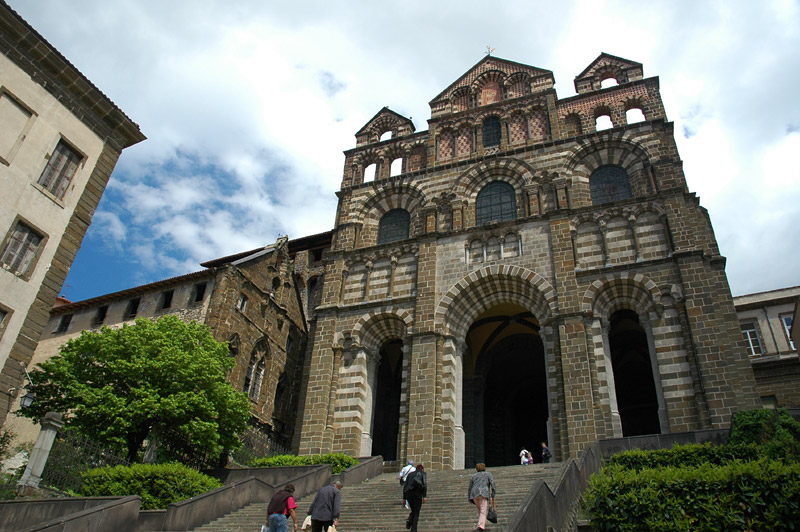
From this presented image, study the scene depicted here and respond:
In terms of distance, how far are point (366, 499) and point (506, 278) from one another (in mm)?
11093

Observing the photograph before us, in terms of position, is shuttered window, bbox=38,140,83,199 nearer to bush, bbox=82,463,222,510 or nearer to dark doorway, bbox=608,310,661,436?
bush, bbox=82,463,222,510

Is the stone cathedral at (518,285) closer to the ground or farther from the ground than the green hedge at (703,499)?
farther from the ground

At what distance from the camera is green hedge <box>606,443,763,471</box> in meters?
13.8

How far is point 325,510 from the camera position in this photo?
10.2 meters

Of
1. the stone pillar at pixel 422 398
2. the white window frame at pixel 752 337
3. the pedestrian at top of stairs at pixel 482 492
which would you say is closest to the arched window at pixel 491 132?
the stone pillar at pixel 422 398

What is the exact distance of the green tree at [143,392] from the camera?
17.8m

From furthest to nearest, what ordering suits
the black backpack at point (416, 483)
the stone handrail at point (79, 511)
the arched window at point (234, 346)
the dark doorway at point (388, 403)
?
the dark doorway at point (388, 403) < the arched window at point (234, 346) < the stone handrail at point (79, 511) < the black backpack at point (416, 483)

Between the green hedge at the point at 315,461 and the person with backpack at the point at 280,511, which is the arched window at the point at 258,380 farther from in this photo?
the person with backpack at the point at 280,511

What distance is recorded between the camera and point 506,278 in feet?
75.8

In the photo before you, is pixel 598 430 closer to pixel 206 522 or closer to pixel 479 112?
pixel 206 522

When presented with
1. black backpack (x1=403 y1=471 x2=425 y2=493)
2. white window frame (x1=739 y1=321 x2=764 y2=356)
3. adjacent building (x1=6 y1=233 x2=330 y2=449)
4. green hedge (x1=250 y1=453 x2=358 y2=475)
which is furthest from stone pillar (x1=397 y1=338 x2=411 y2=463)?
white window frame (x1=739 y1=321 x2=764 y2=356)

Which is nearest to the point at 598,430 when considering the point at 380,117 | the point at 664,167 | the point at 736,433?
the point at 736,433

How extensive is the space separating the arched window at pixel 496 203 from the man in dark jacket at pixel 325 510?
16.6 metres

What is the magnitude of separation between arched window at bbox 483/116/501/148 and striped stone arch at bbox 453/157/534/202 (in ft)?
5.70
